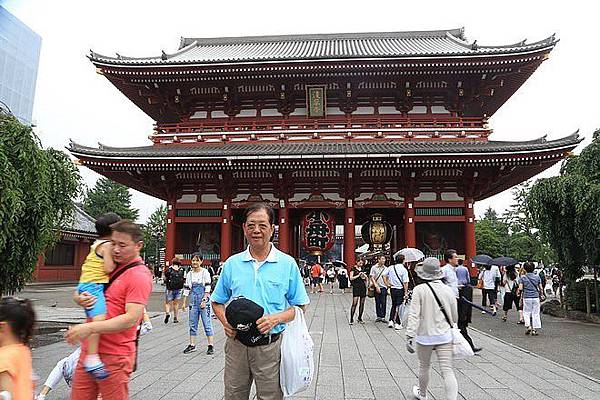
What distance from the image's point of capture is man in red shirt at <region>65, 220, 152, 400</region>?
2600 millimetres

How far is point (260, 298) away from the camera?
110 inches

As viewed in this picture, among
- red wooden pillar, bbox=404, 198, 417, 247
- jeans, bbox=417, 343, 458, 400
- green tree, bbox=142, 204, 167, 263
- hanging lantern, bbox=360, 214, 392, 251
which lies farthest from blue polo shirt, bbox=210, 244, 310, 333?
green tree, bbox=142, 204, 167, 263

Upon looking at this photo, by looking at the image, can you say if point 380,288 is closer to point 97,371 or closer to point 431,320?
point 431,320

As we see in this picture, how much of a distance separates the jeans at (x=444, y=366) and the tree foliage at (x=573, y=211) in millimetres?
8961

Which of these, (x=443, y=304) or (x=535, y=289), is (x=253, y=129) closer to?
(x=535, y=289)

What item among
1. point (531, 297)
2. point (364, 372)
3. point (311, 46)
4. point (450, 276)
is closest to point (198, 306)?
point (364, 372)

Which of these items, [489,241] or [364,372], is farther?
[489,241]

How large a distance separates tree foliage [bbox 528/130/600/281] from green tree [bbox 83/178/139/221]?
4264 centimetres

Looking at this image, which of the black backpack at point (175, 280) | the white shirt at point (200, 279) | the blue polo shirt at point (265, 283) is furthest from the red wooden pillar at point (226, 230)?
the blue polo shirt at point (265, 283)

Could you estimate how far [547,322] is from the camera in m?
11.8

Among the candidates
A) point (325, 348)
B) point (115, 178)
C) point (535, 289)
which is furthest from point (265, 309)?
point (115, 178)

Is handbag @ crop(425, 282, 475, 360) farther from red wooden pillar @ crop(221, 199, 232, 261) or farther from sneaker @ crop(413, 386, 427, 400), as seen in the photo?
red wooden pillar @ crop(221, 199, 232, 261)

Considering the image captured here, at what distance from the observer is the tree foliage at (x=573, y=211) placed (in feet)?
36.7

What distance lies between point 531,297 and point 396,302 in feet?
9.81
